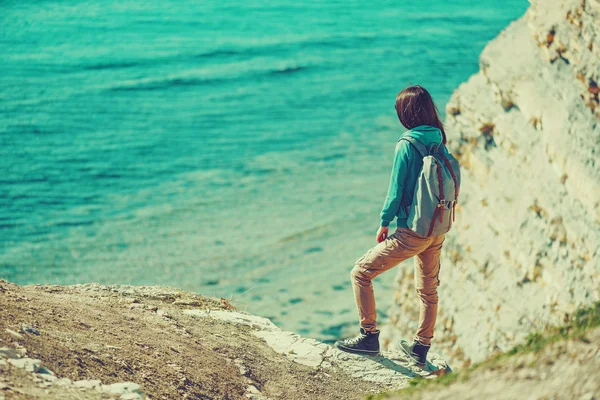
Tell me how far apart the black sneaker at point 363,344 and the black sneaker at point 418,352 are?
272 mm

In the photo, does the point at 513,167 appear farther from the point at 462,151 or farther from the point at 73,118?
the point at 73,118

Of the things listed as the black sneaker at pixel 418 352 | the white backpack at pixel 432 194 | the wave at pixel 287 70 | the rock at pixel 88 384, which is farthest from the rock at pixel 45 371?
the wave at pixel 287 70

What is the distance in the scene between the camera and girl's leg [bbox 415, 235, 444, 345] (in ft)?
16.2

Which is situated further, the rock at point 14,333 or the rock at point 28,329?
the rock at point 28,329

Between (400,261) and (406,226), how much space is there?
36cm

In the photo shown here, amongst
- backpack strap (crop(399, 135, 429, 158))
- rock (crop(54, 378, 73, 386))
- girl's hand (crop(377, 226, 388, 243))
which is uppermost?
backpack strap (crop(399, 135, 429, 158))

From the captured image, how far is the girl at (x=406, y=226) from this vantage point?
4.61 m

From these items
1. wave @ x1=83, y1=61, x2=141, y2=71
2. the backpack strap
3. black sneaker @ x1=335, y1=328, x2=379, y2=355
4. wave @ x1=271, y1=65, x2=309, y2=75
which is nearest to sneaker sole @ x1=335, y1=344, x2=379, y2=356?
black sneaker @ x1=335, y1=328, x2=379, y2=355

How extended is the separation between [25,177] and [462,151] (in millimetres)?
12821

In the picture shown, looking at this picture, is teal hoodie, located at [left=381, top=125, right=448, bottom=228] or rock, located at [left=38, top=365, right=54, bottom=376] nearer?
rock, located at [left=38, top=365, right=54, bottom=376]

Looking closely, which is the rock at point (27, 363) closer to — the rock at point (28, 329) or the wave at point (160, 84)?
the rock at point (28, 329)

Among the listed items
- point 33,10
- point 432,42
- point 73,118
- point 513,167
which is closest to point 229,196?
point 73,118

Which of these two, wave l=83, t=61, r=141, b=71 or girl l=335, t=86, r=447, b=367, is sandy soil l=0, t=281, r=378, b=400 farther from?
wave l=83, t=61, r=141, b=71

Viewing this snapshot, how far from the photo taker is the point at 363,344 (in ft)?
→ 17.8
